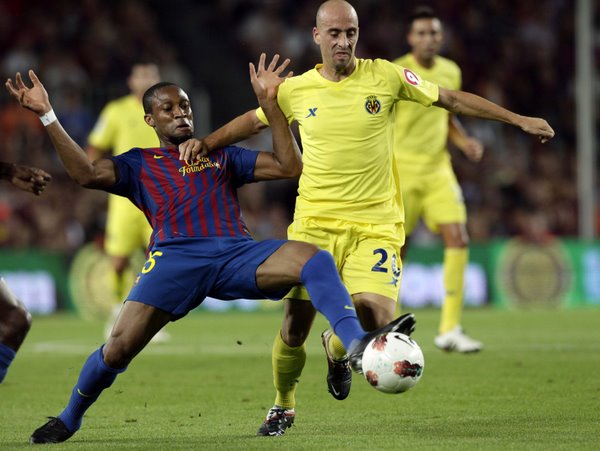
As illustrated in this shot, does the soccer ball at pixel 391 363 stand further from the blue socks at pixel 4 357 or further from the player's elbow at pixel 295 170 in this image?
the blue socks at pixel 4 357

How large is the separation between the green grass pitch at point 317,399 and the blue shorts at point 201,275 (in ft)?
2.34

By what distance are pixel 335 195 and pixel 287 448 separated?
1505 mm

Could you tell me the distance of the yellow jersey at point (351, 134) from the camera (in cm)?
661

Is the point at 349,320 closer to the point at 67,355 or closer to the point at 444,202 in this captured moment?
the point at 444,202

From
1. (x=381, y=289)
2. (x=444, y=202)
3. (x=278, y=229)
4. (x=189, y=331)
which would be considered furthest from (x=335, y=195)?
(x=278, y=229)

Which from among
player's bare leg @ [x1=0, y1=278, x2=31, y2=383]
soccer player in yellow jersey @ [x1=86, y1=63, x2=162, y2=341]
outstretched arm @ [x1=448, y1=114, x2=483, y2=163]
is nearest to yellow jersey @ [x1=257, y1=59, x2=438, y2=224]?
player's bare leg @ [x1=0, y1=278, x2=31, y2=383]

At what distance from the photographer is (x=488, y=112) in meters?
6.39

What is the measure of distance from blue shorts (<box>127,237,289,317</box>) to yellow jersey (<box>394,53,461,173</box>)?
178 inches

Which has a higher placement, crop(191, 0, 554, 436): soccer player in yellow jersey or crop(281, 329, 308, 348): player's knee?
crop(191, 0, 554, 436): soccer player in yellow jersey

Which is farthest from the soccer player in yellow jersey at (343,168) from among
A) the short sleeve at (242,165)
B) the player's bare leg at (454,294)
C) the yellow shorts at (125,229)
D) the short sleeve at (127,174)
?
the yellow shorts at (125,229)

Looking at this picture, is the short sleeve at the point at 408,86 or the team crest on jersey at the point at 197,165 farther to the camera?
the short sleeve at the point at 408,86

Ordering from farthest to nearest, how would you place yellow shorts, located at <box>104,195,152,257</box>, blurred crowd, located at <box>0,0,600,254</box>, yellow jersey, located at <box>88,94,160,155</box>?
1. blurred crowd, located at <box>0,0,600,254</box>
2. yellow shorts, located at <box>104,195,152,257</box>
3. yellow jersey, located at <box>88,94,160,155</box>

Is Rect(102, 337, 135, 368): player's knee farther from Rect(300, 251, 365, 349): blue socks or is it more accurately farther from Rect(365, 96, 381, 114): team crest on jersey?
Rect(365, 96, 381, 114): team crest on jersey

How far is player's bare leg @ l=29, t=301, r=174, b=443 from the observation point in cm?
602
